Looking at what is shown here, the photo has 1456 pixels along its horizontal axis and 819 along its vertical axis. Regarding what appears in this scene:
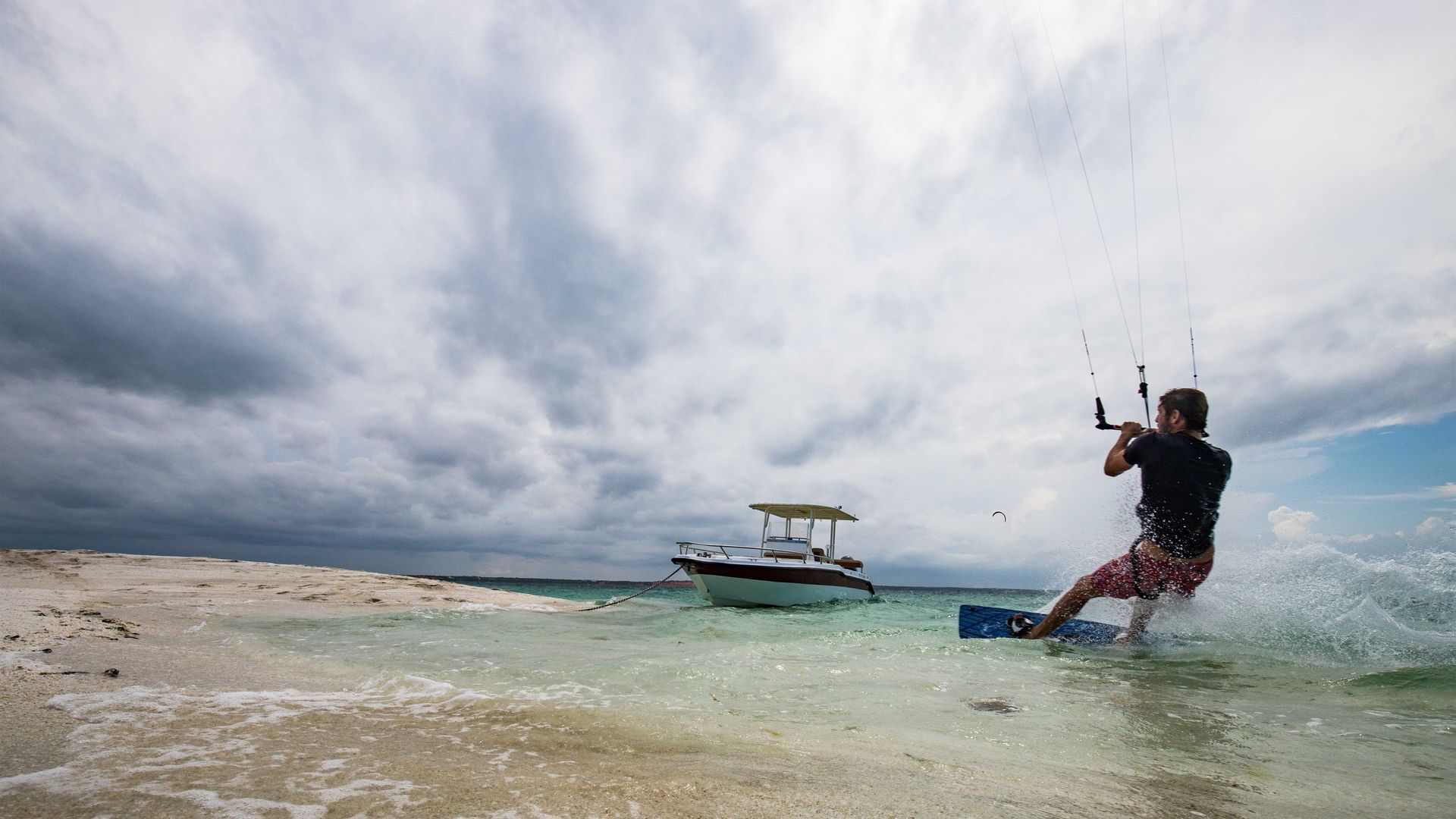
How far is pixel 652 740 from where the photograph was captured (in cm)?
312

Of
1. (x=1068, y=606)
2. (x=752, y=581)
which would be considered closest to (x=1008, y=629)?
(x=1068, y=606)

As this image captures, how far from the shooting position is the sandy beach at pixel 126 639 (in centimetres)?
278

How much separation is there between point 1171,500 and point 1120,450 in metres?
0.74

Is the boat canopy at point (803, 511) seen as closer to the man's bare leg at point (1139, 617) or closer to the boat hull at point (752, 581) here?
the boat hull at point (752, 581)

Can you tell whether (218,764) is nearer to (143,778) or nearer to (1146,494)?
(143,778)

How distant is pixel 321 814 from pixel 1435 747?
5.52 metres

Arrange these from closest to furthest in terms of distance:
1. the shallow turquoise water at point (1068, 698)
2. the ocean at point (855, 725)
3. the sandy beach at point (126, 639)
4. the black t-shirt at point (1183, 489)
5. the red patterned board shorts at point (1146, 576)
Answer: the ocean at point (855, 725) → the shallow turquoise water at point (1068, 698) → the sandy beach at point (126, 639) → the black t-shirt at point (1183, 489) → the red patterned board shorts at point (1146, 576)

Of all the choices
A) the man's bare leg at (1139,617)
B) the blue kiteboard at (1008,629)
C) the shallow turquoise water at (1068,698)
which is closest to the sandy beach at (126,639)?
the shallow turquoise water at (1068,698)

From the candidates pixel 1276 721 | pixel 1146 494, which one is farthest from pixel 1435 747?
pixel 1146 494

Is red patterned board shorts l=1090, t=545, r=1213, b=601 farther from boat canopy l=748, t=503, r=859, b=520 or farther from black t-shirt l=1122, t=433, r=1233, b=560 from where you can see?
boat canopy l=748, t=503, r=859, b=520

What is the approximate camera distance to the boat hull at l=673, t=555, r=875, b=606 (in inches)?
760

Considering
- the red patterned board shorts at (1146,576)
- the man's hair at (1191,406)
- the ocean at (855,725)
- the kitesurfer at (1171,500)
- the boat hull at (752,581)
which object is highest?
the man's hair at (1191,406)

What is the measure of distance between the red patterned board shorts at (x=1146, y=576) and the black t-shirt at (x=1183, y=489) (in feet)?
0.60

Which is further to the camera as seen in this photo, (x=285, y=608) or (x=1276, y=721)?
(x=285, y=608)
